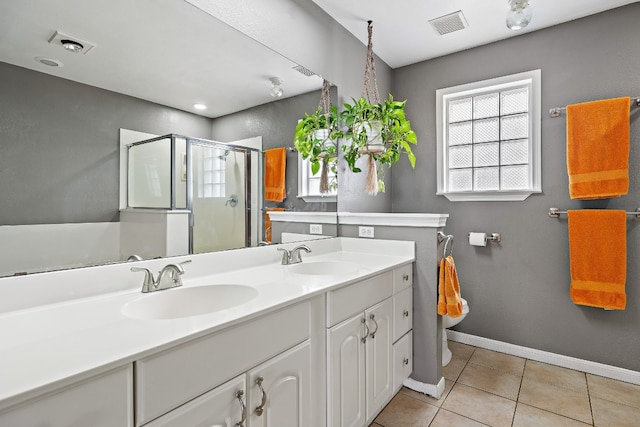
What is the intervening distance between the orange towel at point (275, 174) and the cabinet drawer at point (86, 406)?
1255mm

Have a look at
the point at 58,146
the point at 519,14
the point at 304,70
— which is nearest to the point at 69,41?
the point at 58,146

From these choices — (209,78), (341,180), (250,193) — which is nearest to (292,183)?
(250,193)

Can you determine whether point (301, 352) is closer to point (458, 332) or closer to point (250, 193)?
point (250, 193)

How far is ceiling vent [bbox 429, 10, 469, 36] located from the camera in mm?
2311

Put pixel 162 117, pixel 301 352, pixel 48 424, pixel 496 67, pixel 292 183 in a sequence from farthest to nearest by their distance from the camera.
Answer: pixel 496 67 → pixel 292 183 → pixel 162 117 → pixel 301 352 → pixel 48 424

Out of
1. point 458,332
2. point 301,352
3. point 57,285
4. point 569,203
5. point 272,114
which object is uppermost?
point 272,114

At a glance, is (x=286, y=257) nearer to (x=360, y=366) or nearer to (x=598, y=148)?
(x=360, y=366)

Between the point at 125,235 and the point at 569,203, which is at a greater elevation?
the point at 569,203

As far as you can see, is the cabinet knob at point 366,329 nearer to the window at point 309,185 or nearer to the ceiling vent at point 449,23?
the window at point 309,185

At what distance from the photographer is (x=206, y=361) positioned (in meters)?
0.89

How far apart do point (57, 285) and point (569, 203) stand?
295 cm

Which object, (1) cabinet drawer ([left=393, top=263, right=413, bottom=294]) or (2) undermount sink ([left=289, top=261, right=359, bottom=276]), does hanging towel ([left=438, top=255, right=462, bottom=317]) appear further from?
(2) undermount sink ([left=289, top=261, right=359, bottom=276])

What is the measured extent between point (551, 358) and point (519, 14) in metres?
2.37

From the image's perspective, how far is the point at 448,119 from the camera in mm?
2887
